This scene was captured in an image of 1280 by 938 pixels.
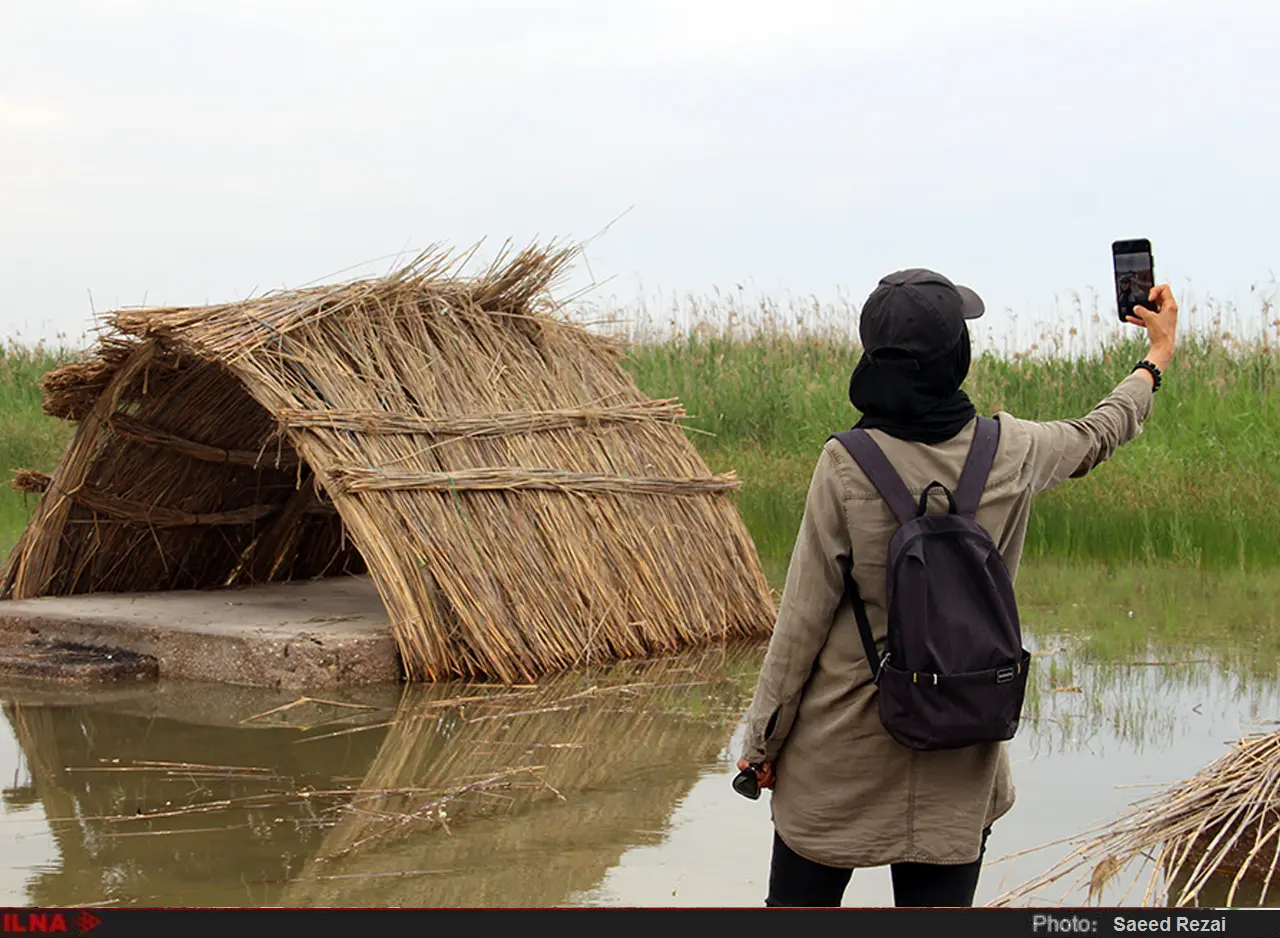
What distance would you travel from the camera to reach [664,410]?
28.0 ft

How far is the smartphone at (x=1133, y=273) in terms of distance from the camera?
336 cm

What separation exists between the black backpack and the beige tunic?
0.06 m

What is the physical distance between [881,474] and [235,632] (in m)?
4.88

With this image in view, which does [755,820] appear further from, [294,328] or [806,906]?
[294,328]

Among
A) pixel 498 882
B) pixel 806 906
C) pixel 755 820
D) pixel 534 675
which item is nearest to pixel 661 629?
pixel 534 675

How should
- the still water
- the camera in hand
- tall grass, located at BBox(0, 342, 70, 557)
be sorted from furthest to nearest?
tall grass, located at BBox(0, 342, 70, 557), the still water, the camera in hand

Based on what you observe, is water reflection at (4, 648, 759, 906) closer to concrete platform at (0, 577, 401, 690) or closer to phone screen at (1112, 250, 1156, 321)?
concrete platform at (0, 577, 401, 690)

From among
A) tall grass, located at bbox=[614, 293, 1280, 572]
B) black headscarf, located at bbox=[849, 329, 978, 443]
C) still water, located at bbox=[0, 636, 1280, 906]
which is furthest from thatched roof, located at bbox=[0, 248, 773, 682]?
black headscarf, located at bbox=[849, 329, 978, 443]

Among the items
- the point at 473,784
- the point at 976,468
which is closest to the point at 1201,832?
the point at 976,468

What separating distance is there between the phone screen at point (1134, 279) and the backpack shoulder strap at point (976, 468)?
0.70m

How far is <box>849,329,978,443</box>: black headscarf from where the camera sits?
2797mm

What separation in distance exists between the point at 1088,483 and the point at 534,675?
17.0 feet

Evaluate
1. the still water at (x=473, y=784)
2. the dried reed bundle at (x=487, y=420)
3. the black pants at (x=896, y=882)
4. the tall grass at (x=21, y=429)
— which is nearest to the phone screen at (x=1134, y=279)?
the black pants at (x=896, y=882)
